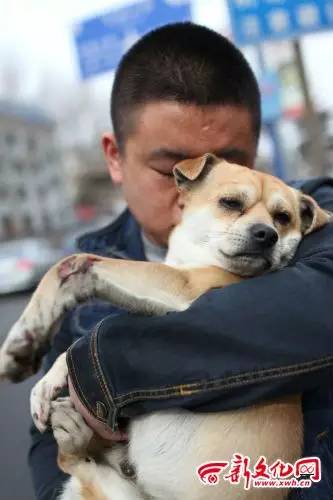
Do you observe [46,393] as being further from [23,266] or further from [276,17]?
[23,266]

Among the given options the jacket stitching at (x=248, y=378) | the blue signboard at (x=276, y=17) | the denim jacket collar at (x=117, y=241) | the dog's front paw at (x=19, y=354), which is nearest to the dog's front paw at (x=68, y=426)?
the dog's front paw at (x=19, y=354)

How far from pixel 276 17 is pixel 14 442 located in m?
8.20

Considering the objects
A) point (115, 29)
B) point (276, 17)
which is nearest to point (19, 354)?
point (276, 17)

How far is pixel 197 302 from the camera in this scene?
1460 millimetres

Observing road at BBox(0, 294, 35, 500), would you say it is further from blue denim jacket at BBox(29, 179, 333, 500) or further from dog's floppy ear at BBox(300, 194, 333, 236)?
dog's floppy ear at BBox(300, 194, 333, 236)

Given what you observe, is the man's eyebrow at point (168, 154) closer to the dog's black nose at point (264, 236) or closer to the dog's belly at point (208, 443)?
the dog's black nose at point (264, 236)

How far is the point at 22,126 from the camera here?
1825 cm

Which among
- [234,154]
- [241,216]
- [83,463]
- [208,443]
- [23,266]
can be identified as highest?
[234,154]

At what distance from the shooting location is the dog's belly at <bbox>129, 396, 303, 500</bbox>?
4.92ft

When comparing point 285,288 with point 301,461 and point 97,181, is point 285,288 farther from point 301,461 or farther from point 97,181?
point 97,181

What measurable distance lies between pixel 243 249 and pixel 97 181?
2319 cm

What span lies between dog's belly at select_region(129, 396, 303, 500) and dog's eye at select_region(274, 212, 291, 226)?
691 millimetres

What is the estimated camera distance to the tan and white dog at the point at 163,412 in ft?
4.99

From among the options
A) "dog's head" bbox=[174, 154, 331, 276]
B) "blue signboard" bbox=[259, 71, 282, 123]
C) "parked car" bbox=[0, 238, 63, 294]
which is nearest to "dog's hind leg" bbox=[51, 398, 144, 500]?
"dog's head" bbox=[174, 154, 331, 276]
